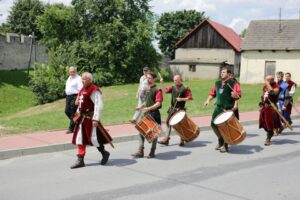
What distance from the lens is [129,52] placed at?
42.4 meters

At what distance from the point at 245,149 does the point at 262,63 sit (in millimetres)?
29830

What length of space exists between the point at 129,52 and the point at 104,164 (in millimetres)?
34289

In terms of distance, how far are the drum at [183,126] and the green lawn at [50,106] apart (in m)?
4.10

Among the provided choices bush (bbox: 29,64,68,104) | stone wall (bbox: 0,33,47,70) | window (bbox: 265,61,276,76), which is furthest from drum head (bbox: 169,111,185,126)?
stone wall (bbox: 0,33,47,70)

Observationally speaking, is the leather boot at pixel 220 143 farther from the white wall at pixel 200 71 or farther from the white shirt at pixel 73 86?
the white wall at pixel 200 71

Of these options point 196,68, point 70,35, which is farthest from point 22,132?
point 196,68

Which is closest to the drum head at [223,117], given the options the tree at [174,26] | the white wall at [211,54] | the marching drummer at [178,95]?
the marching drummer at [178,95]

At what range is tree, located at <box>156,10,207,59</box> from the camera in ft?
234

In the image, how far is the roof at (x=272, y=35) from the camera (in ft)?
127

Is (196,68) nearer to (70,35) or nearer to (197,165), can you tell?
(70,35)

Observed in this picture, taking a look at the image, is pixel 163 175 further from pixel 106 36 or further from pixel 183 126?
pixel 106 36

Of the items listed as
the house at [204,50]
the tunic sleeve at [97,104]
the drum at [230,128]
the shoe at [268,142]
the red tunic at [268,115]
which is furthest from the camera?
the house at [204,50]

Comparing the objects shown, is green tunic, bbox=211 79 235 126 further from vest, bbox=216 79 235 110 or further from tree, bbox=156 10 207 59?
tree, bbox=156 10 207 59

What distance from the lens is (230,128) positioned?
9516 millimetres
